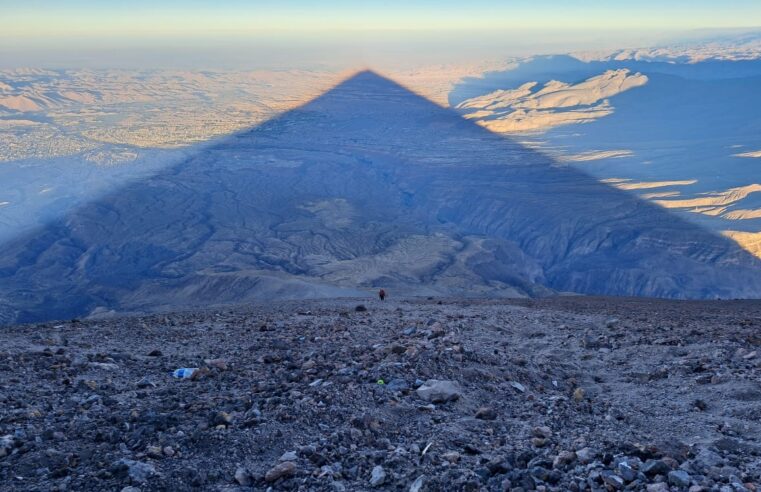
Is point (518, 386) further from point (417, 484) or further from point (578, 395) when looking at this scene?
point (417, 484)

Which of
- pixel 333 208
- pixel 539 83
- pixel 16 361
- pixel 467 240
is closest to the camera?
pixel 16 361

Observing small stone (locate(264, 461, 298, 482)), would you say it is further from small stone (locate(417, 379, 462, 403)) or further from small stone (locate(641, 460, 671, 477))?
small stone (locate(641, 460, 671, 477))

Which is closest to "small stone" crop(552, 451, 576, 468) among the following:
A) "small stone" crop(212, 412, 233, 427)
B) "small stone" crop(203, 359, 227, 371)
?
"small stone" crop(212, 412, 233, 427)

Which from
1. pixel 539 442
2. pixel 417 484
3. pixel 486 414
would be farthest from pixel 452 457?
pixel 486 414

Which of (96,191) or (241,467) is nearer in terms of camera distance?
(241,467)

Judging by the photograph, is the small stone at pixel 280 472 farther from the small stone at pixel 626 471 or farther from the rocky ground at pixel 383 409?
the small stone at pixel 626 471

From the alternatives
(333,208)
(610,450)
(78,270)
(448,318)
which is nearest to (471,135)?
(333,208)

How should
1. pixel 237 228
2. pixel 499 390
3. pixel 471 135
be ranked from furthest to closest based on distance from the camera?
pixel 471 135
pixel 237 228
pixel 499 390

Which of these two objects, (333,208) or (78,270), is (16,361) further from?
(333,208)
